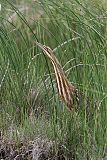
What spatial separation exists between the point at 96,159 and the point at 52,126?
29 centimetres

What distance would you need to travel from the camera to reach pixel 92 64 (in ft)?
8.21

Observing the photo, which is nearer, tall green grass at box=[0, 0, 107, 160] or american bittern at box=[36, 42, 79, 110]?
american bittern at box=[36, 42, 79, 110]

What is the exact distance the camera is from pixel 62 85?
7.38 feet

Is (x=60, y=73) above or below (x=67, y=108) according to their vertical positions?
above

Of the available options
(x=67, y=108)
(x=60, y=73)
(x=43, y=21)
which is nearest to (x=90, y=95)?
(x=67, y=108)

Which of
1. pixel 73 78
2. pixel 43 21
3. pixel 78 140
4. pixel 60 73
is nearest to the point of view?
pixel 60 73

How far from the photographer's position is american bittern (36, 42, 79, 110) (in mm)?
2222

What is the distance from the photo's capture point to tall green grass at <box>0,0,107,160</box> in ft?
7.77

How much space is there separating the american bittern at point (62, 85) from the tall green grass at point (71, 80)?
5 cm

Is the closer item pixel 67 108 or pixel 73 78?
pixel 67 108

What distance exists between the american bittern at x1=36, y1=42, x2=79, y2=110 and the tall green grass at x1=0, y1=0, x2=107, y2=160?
0.05 meters

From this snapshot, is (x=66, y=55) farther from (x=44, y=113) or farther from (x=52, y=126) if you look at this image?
(x=52, y=126)

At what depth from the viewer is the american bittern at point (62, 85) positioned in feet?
7.29

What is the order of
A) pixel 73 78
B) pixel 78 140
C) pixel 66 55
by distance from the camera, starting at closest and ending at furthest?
pixel 78 140 → pixel 73 78 → pixel 66 55
